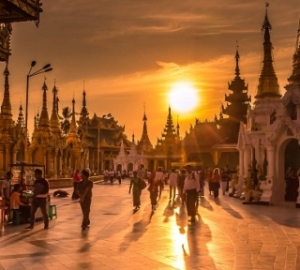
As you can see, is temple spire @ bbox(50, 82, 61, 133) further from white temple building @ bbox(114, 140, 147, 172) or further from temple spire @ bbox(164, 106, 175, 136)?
temple spire @ bbox(164, 106, 175, 136)

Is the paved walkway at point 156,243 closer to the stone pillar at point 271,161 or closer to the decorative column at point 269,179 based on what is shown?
the decorative column at point 269,179

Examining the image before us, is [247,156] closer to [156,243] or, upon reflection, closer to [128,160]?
[156,243]

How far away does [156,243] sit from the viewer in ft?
34.8

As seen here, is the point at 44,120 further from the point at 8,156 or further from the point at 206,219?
the point at 206,219

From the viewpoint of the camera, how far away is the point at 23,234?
11930 millimetres

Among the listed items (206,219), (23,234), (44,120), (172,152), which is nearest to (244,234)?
(206,219)

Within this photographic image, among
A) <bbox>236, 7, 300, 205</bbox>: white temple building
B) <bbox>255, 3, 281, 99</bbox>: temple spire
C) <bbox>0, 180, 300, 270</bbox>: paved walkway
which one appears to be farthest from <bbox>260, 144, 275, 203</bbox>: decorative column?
<bbox>0, 180, 300, 270</bbox>: paved walkway

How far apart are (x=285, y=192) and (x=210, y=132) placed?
1690 inches

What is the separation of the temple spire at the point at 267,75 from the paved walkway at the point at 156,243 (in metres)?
10.8

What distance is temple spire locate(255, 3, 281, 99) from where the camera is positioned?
25.5 m

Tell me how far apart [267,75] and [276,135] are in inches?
188

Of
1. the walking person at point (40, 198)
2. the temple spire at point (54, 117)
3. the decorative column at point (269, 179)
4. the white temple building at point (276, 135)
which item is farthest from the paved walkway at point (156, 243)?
the temple spire at point (54, 117)

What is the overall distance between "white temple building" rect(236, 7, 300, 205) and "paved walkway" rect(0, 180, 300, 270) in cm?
611

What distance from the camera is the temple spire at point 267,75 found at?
25469mm
